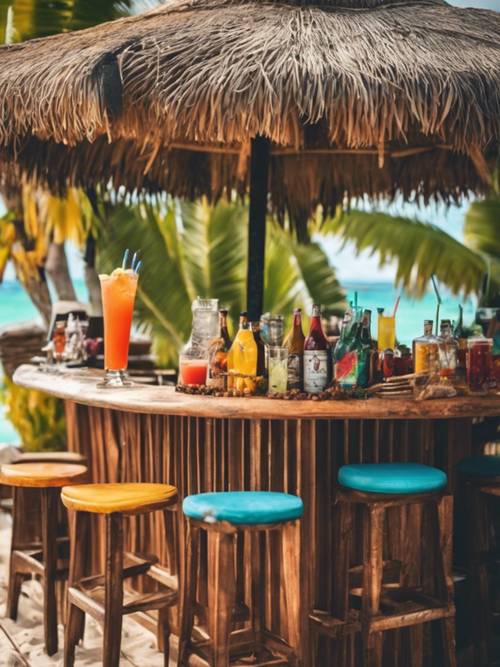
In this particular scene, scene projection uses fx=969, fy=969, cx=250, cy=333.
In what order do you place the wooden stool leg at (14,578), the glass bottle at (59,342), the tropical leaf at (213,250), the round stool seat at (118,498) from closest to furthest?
the round stool seat at (118,498), the wooden stool leg at (14,578), the glass bottle at (59,342), the tropical leaf at (213,250)

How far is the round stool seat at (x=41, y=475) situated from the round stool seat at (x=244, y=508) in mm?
1015

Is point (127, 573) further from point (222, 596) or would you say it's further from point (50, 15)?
point (50, 15)

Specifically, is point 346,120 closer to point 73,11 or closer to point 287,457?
point 287,457

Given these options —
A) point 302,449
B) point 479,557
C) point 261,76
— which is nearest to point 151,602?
point 302,449

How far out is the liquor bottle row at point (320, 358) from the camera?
3854 millimetres

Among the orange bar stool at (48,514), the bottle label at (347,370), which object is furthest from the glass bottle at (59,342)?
the bottle label at (347,370)

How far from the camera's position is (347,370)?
384cm

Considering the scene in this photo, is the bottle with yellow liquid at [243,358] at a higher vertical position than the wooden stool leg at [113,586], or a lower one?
higher

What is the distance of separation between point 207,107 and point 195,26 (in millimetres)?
593

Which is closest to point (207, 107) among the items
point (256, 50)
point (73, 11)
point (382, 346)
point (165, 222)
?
point (256, 50)

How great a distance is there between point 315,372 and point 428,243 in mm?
5848

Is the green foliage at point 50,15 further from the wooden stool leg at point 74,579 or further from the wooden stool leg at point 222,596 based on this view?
the wooden stool leg at point 222,596

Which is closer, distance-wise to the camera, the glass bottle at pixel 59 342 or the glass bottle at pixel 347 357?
the glass bottle at pixel 347 357

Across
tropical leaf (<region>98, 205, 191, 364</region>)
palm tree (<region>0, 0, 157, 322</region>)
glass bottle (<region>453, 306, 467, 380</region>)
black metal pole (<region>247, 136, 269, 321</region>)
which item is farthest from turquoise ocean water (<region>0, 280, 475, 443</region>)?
glass bottle (<region>453, 306, 467, 380</region>)
